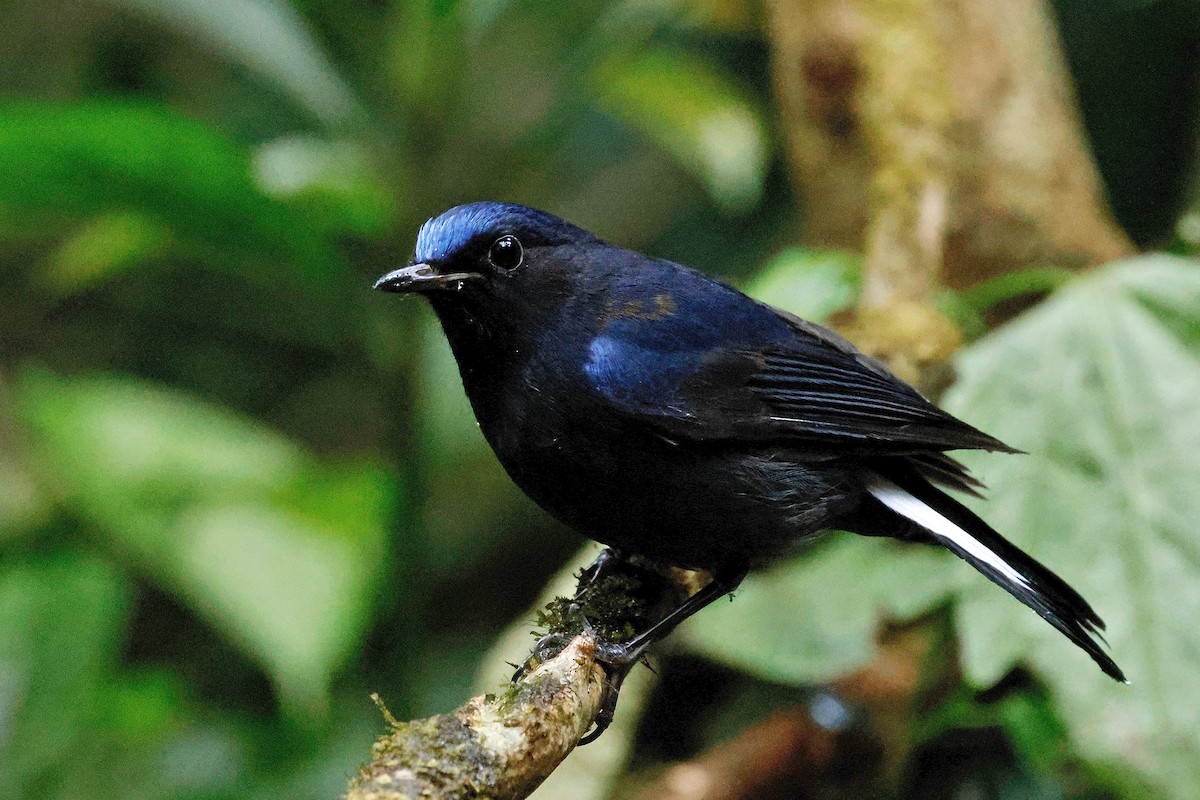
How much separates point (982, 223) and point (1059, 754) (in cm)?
174

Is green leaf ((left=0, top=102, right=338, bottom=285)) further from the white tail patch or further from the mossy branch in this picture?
the mossy branch

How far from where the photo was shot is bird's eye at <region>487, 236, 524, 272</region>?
2529 millimetres

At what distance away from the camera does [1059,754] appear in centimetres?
296

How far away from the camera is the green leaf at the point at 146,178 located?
3.29 meters

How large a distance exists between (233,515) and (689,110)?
2.17 meters

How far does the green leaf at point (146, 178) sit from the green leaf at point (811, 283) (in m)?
1.35

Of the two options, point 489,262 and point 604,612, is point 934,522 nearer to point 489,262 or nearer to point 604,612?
point 604,612

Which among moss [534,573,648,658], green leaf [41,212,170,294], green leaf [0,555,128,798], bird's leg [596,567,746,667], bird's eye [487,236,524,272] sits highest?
green leaf [41,212,170,294]

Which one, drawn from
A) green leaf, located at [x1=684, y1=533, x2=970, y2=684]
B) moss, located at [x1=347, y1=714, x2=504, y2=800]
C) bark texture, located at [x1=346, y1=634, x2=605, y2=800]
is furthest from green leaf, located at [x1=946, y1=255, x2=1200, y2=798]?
moss, located at [x1=347, y1=714, x2=504, y2=800]

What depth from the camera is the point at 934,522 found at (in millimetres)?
2615

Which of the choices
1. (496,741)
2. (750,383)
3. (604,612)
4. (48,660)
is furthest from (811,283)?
(48,660)

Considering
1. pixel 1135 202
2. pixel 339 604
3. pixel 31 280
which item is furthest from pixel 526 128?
pixel 31 280

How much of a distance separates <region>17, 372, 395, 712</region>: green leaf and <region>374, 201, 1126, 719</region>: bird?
1.24 metres

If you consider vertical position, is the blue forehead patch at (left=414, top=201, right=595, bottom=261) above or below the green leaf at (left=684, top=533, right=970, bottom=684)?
above
